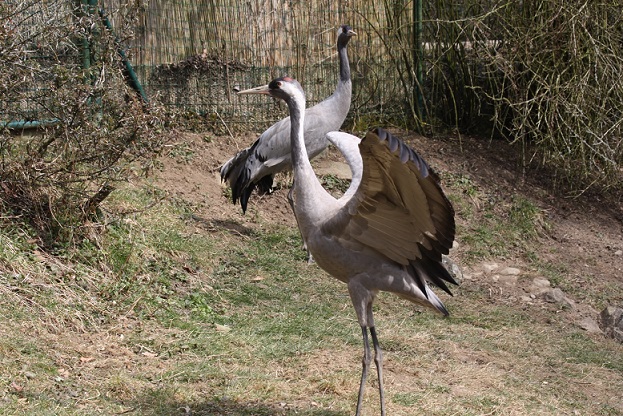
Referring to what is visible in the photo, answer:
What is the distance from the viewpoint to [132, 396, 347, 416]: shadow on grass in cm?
410

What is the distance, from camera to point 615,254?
7.77 meters

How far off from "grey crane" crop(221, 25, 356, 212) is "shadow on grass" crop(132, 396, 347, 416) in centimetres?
329

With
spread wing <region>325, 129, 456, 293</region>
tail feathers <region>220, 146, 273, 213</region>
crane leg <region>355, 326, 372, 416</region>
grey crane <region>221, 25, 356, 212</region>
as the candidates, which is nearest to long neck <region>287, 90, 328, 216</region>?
spread wing <region>325, 129, 456, 293</region>

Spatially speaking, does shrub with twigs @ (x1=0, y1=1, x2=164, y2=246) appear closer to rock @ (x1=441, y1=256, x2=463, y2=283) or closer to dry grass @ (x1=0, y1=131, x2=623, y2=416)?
dry grass @ (x1=0, y1=131, x2=623, y2=416)

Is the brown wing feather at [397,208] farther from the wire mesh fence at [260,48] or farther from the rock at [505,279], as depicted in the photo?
the wire mesh fence at [260,48]

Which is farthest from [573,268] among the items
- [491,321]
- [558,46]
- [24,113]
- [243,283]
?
[24,113]

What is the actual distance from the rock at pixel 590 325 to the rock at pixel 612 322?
0.17 feet

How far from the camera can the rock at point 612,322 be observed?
605 centimetres

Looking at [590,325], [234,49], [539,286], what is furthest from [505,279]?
[234,49]

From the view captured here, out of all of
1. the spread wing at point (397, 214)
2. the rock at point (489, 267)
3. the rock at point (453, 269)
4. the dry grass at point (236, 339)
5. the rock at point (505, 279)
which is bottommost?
the rock at point (505, 279)

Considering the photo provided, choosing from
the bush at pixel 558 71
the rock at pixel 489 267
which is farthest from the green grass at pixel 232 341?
the bush at pixel 558 71

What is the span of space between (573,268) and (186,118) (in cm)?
418

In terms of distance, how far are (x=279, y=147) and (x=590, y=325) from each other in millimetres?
2975

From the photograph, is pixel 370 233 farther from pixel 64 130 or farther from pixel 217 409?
pixel 64 130
